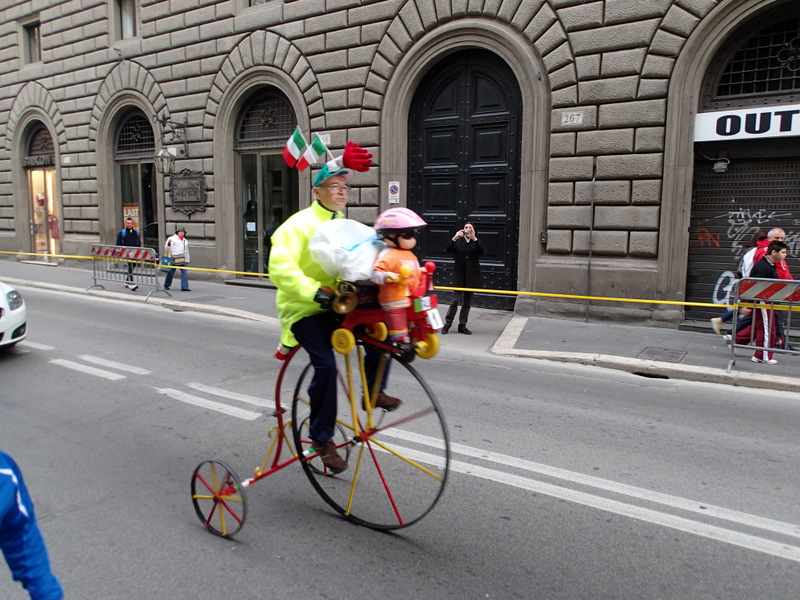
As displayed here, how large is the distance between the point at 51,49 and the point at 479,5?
17940 millimetres

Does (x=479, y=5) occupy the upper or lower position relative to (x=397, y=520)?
upper

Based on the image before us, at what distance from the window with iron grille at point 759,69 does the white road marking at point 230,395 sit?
956 centimetres

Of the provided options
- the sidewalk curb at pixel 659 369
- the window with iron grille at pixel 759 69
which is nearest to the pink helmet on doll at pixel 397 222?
the sidewalk curb at pixel 659 369

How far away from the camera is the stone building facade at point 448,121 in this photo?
11195 mm

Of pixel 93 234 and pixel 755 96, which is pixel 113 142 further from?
pixel 755 96

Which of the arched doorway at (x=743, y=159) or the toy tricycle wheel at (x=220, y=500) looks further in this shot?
the arched doorway at (x=743, y=159)

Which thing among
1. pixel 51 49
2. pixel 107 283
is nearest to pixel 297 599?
pixel 107 283

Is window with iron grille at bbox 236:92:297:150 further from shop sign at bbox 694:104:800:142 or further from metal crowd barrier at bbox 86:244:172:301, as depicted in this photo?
shop sign at bbox 694:104:800:142

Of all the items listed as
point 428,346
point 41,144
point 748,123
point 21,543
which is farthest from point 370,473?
point 41,144

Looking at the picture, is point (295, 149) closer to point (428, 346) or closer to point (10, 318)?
point (428, 346)

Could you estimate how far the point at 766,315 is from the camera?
8422 mm

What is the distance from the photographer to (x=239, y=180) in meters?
18.3

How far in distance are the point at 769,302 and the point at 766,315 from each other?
25 centimetres

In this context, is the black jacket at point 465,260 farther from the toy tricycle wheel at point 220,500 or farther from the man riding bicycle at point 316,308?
the toy tricycle wheel at point 220,500
